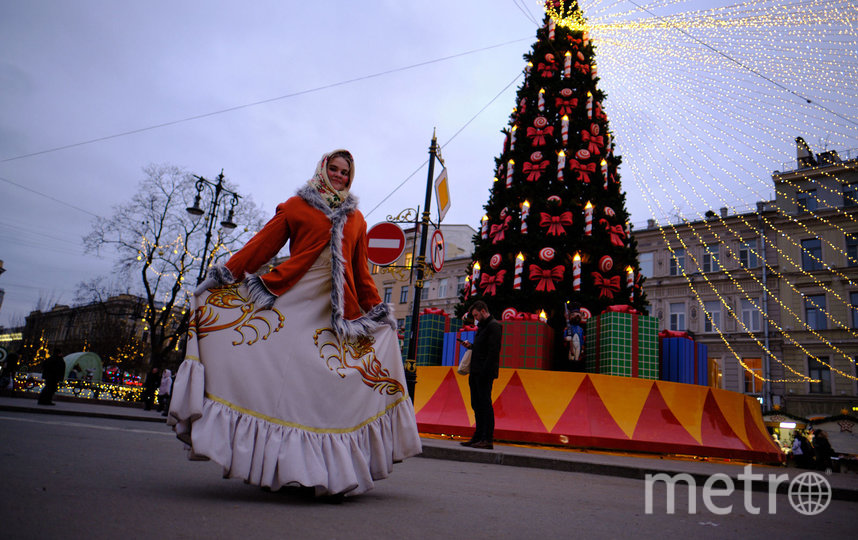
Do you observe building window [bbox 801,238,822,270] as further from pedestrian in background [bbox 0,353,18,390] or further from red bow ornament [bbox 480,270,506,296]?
pedestrian in background [bbox 0,353,18,390]

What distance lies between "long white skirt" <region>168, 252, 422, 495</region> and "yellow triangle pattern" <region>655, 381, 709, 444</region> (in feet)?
20.1

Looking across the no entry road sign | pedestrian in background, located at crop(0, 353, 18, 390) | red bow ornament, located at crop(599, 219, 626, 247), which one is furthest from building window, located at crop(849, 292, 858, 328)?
pedestrian in background, located at crop(0, 353, 18, 390)

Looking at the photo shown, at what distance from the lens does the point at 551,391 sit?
336 inches

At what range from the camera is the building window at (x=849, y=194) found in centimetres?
3042

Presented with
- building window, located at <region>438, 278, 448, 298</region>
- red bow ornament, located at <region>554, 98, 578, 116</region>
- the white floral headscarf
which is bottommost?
the white floral headscarf

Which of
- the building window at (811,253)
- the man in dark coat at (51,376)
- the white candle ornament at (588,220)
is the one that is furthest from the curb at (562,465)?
the building window at (811,253)

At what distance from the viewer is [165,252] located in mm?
27203

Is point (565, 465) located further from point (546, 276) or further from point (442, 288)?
point (442, 288)

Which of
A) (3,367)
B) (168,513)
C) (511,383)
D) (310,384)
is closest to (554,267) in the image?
(511,383)

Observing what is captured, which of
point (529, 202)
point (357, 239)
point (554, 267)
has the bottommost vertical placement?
point (357, 239)

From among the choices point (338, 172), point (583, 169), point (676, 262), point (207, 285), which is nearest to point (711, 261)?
point (676, 262)

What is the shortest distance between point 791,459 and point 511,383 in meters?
8.43

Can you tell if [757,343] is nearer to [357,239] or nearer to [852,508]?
[852,508]

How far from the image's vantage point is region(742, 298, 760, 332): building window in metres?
32.2
